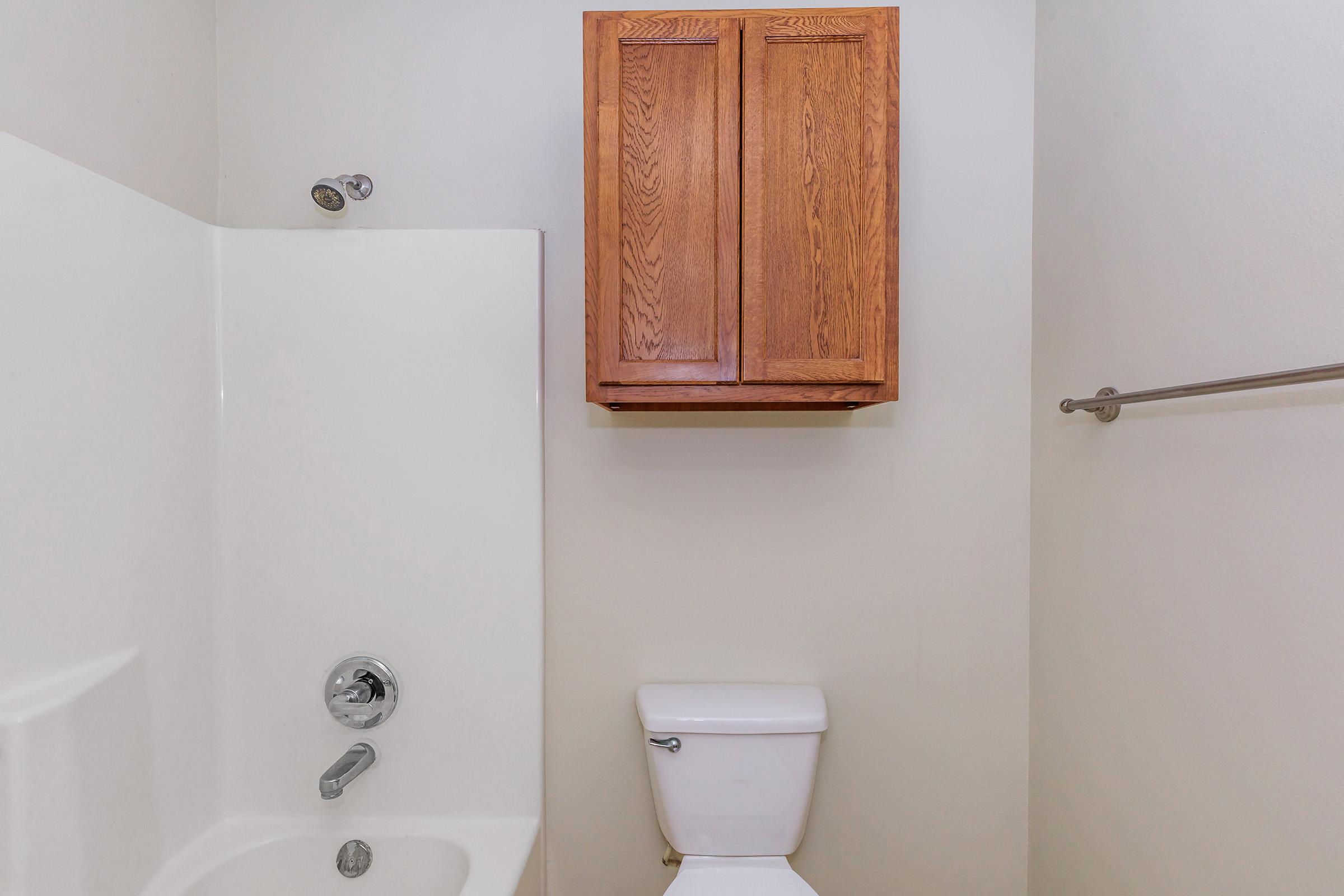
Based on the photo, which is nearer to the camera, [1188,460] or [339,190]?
[1188,460]

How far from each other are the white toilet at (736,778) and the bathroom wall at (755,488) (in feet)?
0.46

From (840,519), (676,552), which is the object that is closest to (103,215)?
(676,552)

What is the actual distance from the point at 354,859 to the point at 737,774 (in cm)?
82

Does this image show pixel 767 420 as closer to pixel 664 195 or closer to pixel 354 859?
pixel 664 195

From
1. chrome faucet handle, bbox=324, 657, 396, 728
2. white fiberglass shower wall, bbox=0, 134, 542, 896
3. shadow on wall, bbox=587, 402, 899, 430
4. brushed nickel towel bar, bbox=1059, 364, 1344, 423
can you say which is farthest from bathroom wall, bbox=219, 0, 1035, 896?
chrome faucet handle, bbox=324, 657, 396, 728

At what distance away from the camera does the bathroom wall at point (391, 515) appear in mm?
1424

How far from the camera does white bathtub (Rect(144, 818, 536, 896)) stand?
4.35 ft

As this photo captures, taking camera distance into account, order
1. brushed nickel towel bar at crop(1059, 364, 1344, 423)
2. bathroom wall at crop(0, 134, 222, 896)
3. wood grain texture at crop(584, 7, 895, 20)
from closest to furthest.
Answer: brushed nickel towel bar at crop(1059, 364, 1344, 423)
bathroom wall at crop(0, 134, 222, 896)
wood grain texture at crop(584, 7, 895, 20)

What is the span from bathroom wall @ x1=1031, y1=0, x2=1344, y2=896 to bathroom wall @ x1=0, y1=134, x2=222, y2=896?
1669mm

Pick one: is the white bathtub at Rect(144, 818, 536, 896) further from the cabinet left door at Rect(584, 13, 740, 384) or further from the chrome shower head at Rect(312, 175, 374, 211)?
the chrome shower head at Rect(312, 175, 374, 211)

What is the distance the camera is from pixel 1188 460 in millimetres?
999

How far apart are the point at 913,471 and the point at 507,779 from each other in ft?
3.62

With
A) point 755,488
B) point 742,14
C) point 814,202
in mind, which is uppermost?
point 742,14

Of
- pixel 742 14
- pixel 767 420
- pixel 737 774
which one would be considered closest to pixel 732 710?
pixel 737 774
